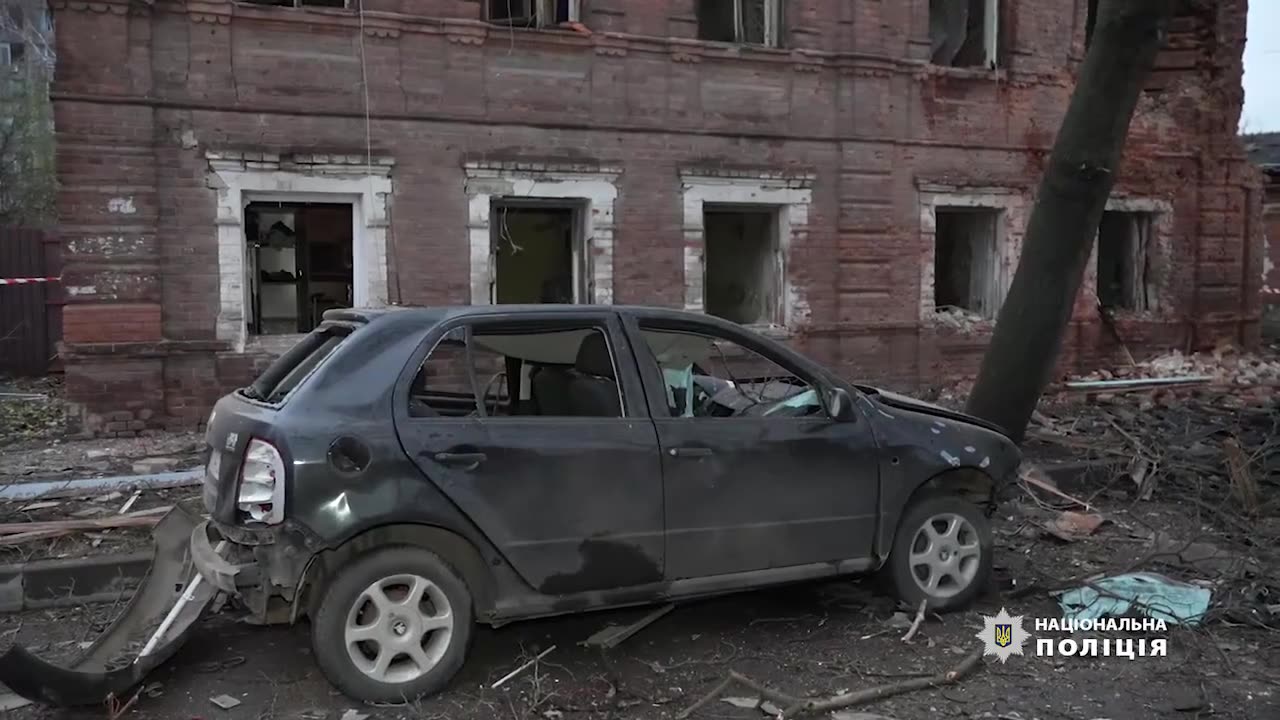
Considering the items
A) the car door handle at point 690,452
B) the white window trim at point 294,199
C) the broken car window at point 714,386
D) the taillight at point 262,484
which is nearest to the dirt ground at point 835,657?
the taillight at point 262,484

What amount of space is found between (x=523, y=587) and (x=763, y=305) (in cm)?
863

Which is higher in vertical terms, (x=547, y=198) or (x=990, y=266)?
(x=547, y=198)

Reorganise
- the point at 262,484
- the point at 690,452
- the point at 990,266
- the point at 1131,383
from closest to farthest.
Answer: the point at 262,484 → the point at 690,452 → the point at 1131,383 → the point at 990,266

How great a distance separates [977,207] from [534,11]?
21.2 ft

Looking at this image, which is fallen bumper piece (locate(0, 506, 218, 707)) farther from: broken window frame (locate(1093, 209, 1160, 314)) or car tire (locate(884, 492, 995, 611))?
broken window frame (locate(1093, 209, 1160, 314))

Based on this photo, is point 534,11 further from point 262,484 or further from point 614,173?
point 262,484

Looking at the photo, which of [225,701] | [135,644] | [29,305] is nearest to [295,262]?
[29,305]

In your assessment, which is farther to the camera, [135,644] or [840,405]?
[840,405]

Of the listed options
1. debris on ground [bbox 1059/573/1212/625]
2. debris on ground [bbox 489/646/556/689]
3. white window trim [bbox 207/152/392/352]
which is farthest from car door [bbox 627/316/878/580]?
white window trim [bbox 207/152/392/352]

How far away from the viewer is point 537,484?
4113mm

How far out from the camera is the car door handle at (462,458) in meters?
3.96

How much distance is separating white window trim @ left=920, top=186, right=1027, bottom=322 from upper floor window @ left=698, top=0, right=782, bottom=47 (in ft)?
9.43

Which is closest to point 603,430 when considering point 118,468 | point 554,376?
point 554,376

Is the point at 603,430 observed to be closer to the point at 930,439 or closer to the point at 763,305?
the point at 930,439
